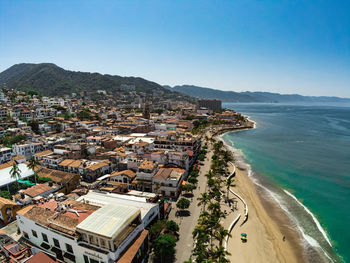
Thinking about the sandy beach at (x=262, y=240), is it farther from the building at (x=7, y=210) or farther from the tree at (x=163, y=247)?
the building at (x=7, y=210)

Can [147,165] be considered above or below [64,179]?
above

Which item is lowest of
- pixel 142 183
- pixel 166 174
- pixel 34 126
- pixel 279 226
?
pixel 279 226

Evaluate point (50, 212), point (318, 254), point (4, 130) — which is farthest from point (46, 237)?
point (4, 130)

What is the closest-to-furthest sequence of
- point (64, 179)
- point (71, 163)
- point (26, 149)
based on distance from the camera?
point (64, 179)
point (71, 163)
point (26, 149)

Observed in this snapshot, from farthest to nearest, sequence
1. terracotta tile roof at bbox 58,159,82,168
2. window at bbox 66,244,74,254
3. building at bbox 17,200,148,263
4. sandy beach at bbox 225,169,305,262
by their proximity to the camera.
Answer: terracotta tile roof at bbox 58,159,82,168, sandy beach at bbox 225,169,305,262, window at bbox 66,244,74,254, building at bbox 17,200,148,263

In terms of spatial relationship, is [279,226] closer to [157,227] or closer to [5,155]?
[157,227]

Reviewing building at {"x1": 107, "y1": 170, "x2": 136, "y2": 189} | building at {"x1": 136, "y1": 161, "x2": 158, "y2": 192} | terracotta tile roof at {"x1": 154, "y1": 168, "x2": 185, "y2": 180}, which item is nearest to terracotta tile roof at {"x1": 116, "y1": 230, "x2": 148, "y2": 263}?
terracotta tile roof at {"x1": 154, "y1": 168, "x2": 185, "y2": 180}

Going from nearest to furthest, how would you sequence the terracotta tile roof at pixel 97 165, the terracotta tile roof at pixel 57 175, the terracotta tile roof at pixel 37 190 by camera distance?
1. the terracotta tile roof at pixel 37 190
2. the terracotta tile roof at pixel 57 175
3. the terracotta tile roof at pixel 97 165

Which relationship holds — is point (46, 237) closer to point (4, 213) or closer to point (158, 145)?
point (4, 213)

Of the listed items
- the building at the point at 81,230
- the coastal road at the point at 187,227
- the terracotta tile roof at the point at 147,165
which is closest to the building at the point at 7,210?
the building at the point at 81,230

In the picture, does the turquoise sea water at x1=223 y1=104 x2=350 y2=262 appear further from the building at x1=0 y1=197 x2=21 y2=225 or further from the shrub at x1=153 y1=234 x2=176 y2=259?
the building at x1=0 y1=197 x2=21 y2=225

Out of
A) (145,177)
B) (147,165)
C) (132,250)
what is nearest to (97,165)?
(147,165)
